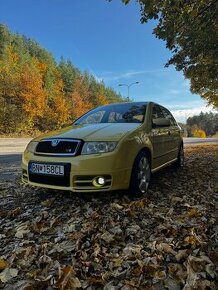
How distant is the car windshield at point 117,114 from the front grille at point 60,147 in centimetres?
142

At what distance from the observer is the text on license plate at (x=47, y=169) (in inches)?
162

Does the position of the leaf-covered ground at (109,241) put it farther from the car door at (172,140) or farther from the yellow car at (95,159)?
the car door at (172,140)

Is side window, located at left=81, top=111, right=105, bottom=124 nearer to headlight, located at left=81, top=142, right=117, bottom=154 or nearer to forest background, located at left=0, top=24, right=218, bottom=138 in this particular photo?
headlight, located at left=81, top=142, right=117, bottom=154

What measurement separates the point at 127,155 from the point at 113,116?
156cm

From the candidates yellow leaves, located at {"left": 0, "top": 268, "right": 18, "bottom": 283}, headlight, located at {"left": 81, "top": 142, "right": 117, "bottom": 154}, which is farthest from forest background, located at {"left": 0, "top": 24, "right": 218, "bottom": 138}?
yellow leaves, located at {"left": 0, "top": 268, "right": 18, "bottom": 283}

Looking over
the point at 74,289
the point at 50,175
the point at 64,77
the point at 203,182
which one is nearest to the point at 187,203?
the point at 203,182

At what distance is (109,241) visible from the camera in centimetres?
322

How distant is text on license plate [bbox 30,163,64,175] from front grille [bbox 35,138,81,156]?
0.19m

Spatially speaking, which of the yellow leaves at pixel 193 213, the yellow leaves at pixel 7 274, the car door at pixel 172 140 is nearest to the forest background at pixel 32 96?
the car door at pixel 172 140

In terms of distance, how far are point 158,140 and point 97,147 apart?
1.82 meters

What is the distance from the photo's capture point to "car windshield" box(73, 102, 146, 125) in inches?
214

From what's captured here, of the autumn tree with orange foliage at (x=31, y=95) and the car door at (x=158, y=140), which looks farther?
the autumn tree with orange foliage at (x=31, y=95)

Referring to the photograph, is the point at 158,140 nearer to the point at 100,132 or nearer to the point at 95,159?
the point at 100,132

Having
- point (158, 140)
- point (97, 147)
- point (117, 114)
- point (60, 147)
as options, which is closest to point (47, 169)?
point (60, 147)
